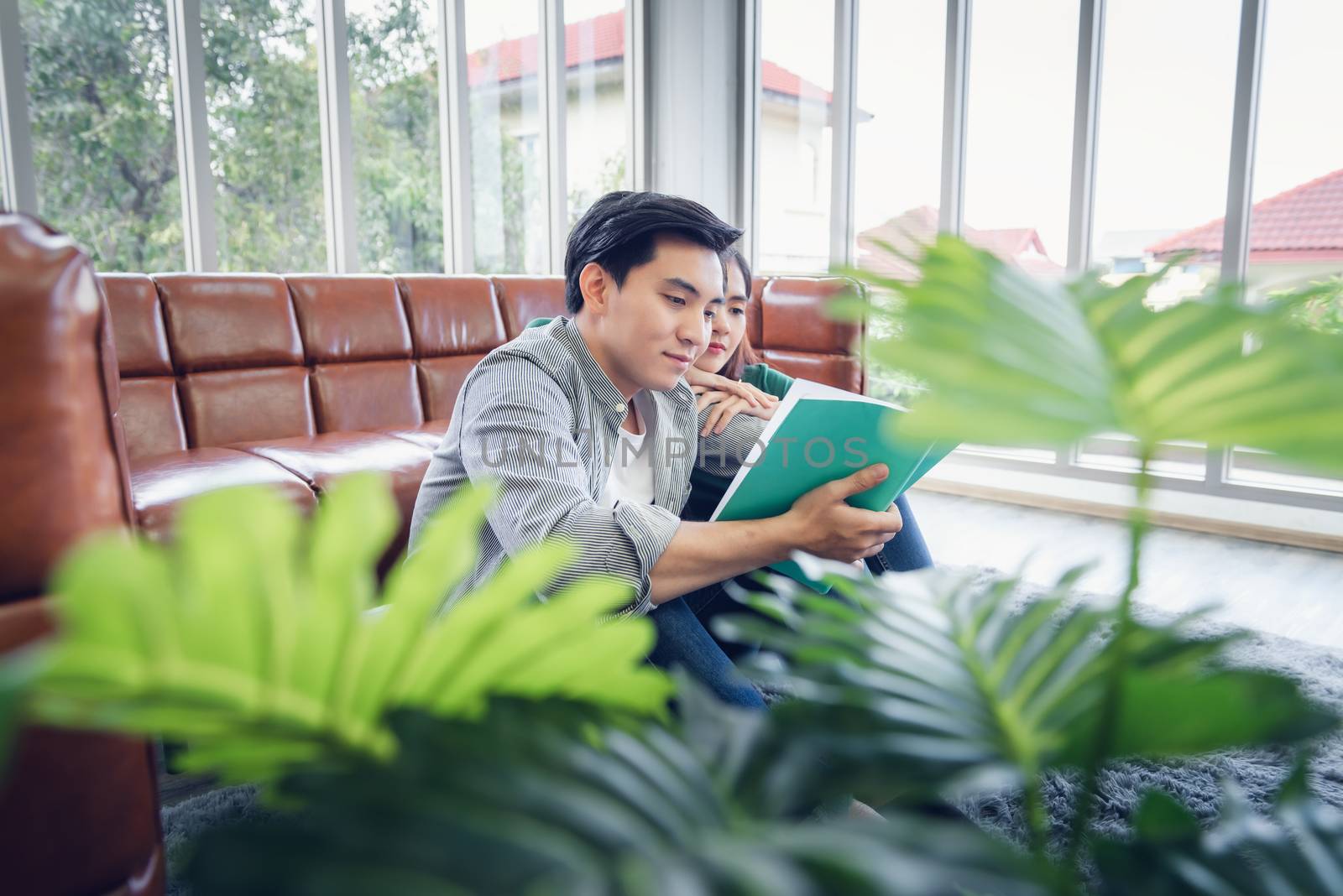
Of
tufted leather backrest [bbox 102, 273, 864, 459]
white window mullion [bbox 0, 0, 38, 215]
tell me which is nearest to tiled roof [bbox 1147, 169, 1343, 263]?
tufted leather backrest [bbox 102, 273, 864, 459]

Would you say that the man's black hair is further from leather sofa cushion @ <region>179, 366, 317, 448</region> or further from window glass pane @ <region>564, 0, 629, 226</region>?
window glass pane @ <region>564, 0, 629, 226</region>

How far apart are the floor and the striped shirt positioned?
4.76 feet

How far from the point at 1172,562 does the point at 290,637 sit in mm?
3284

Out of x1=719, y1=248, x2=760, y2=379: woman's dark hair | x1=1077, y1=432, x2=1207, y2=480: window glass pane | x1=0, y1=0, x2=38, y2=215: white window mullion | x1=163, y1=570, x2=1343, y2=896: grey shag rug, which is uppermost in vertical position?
x1=0, y1=0, x2=38, y2=215: white window mullion

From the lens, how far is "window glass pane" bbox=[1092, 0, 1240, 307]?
11.5ft

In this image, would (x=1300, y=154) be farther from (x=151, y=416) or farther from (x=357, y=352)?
(x=151, y=416)

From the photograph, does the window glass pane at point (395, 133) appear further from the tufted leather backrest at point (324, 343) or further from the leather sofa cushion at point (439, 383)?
the leather sofa cushion at point (439, 383)

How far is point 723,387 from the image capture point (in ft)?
6.52

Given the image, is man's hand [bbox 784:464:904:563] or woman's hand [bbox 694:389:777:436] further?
woman's hand [bbox 694:389:777:436]

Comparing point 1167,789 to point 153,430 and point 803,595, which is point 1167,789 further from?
point 153,430

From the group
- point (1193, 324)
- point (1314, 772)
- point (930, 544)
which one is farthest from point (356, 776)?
point (930, 544)

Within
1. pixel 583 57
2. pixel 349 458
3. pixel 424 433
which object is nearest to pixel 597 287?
pixel 349 458

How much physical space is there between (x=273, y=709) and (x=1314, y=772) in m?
1.92

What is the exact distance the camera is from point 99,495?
0.68m
